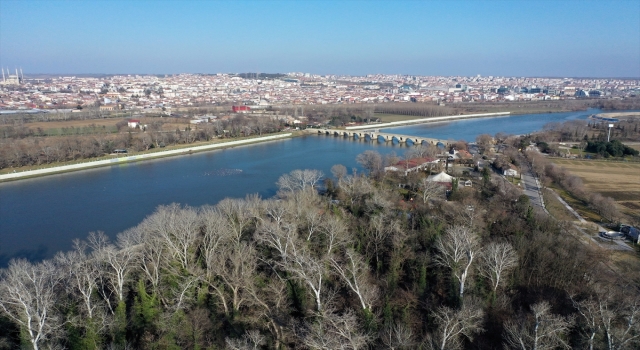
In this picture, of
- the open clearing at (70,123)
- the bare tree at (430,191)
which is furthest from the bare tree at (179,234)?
the open clearing at (70,123)

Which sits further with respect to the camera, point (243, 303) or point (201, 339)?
point (243, 303)

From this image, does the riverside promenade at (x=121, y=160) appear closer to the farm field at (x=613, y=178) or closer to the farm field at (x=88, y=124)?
the farm field at (x=88, y=124)

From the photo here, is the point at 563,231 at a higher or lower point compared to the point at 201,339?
higher

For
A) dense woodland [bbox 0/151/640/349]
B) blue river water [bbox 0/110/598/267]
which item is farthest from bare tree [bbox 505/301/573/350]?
blue river water [bbox 0/110/598/267]

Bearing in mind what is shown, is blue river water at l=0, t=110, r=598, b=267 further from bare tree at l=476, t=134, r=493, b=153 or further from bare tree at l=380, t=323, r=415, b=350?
bare tree at l=380, t=323, r=415, b=350

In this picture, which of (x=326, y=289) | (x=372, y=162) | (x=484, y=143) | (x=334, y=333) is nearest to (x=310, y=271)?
(x=326, y=289)

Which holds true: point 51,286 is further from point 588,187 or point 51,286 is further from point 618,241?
point 588,187

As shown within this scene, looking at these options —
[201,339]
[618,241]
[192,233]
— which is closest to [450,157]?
[618,241]
